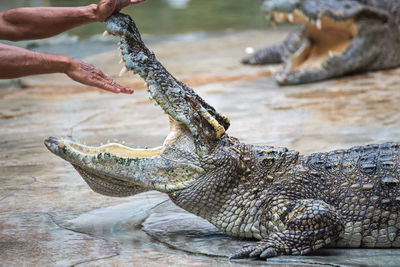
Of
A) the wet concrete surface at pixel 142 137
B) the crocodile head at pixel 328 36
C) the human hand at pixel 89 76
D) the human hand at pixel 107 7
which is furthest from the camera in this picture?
the crocodile head at pixel 328 36

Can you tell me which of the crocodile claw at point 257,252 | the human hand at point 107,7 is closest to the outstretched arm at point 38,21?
the human hand at point 107,7

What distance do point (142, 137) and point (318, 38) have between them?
406 cm

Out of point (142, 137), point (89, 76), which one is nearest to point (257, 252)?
point (89, 76)

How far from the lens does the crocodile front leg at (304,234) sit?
10.4 ft

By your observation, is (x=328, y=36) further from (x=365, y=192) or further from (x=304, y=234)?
(x=304, y=234)

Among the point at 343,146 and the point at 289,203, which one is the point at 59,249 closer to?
the point at 289,203

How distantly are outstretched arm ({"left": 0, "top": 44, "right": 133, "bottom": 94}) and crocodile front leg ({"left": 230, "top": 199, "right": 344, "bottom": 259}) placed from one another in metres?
1.12

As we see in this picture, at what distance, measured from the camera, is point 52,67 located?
3.77 m

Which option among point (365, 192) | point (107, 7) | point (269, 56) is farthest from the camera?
point (269, 56)

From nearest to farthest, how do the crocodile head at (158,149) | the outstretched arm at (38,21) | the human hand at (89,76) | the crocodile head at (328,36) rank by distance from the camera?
the crocodile head at (158,149), the human hand at (89,76), the outstretched arm at (38,21), the crocodile head at (328,36)

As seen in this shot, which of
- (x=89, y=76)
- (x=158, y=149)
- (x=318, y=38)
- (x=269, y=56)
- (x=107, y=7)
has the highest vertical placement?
(x=318, y=38)

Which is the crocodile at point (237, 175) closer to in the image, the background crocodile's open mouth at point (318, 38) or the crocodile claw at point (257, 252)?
the crocodile claw at point (257, 252)

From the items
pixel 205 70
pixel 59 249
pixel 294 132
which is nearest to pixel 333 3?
pixel 205 70

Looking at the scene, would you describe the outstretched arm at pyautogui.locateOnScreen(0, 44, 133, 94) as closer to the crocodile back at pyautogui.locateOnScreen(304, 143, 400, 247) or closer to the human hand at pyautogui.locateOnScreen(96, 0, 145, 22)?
the human hand at pyautogui.locateOnScreen(96, 0, 145, 22)
